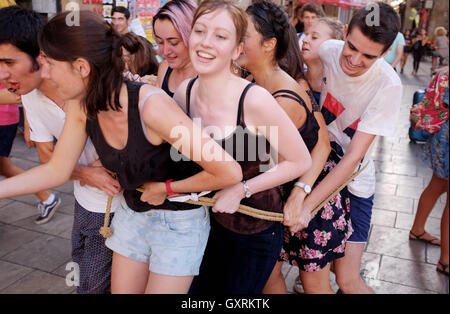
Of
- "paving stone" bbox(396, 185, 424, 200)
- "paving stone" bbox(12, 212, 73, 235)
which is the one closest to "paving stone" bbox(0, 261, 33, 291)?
"paving stone" bbox(12, 212, 73, 235)

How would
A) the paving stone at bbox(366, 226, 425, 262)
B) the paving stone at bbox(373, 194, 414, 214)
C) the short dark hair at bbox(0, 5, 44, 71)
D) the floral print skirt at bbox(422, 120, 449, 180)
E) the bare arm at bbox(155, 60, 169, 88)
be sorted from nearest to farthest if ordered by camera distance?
the short dark hair at bbox(0, 5, 44, 71) < the bare arm at bbox(155, 60, 169, 88) < the floral print skirt at bbox(422, 120, 449, 180) < the paving stone at bbox(366, 226, 425, 262) < the paving stone at bbox(373, 194, 414, 214)

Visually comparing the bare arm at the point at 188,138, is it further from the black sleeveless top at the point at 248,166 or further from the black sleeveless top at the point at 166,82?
the black sleeveless top at the point at 166,82

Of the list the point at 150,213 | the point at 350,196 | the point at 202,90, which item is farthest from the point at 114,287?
the point at 350,196

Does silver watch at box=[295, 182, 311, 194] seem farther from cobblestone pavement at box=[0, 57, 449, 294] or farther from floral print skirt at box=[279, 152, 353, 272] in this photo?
cobblestone pavement at box=[0, 57, 449, 294]

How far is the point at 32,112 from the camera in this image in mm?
2062

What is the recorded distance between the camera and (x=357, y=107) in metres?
2.22

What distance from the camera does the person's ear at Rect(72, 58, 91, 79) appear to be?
5.09 feet

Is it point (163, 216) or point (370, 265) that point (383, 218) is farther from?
point (163, 216)

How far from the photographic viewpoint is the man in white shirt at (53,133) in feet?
6.40

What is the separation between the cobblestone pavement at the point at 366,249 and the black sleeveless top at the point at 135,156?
5.36 feet

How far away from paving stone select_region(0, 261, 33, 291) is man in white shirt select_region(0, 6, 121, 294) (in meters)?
1.15

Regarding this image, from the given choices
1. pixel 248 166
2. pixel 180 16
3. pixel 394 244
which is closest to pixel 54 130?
pixel 180 16
